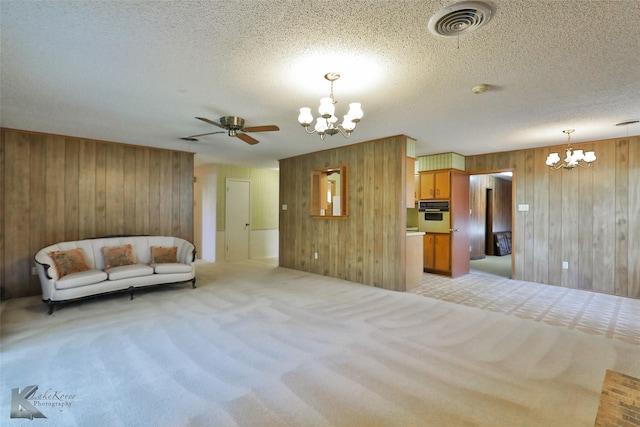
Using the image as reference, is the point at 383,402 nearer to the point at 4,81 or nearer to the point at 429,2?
the point at 429,2

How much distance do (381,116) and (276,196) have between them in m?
5.52

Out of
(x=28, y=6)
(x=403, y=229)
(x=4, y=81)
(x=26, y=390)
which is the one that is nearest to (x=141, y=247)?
(x=4, y=81)

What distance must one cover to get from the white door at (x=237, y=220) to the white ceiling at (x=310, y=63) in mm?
3672

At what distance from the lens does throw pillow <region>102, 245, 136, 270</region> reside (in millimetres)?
4484

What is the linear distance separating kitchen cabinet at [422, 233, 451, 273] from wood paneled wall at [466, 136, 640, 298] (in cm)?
126

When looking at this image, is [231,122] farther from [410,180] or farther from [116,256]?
[410,180]

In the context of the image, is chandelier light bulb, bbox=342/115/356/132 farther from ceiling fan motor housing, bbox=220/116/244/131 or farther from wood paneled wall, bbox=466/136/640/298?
wood paneled wall, bbox=466/136/640/298

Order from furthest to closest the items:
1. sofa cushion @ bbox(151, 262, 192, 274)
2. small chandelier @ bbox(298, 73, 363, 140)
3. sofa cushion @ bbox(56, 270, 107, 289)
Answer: sofa cushion @ bbox(151, 262, 192, 274) < sofa cushion @ bbox(56, 270, 107, 289) < small chandelier @ bbox(298, 73, 363, 140)

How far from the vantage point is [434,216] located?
6500mm

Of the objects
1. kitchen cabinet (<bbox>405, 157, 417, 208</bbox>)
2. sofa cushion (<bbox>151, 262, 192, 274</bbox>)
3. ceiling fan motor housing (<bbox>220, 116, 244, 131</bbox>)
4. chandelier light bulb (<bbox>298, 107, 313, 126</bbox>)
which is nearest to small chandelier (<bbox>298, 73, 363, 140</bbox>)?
chandelier light bulb (<bbox>298, 107, 313, 126</bbox>)

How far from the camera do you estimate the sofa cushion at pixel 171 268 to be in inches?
181

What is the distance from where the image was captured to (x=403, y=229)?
15.6ft

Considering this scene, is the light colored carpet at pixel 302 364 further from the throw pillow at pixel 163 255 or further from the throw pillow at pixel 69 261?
the throw pillow at pixel 163 255

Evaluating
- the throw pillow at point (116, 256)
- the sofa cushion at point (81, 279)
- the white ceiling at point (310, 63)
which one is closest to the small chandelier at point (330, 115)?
the white ceiling at point (310, 63)
